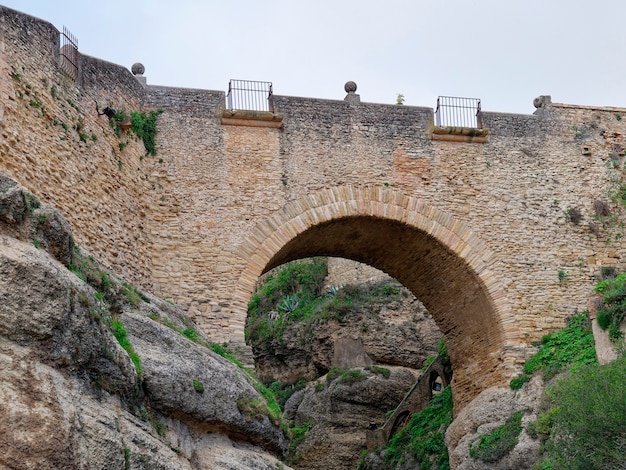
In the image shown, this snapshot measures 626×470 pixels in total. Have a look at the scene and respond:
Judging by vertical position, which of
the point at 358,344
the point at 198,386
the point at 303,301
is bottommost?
the point at 198,386

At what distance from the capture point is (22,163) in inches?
482

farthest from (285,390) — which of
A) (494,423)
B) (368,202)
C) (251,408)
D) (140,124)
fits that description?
(251,408)

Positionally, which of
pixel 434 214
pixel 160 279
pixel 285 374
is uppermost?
pixel 434 214

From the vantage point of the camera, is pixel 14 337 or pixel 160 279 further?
pixel 160 279

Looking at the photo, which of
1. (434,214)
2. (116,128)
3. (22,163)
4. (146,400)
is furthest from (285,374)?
(146,400)

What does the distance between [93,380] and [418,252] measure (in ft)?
33.6

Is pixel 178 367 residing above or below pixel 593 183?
below

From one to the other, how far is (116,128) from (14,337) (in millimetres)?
8517

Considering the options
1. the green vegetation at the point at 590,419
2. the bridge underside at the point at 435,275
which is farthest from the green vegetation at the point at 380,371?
the green vegetation at the point at 590,419

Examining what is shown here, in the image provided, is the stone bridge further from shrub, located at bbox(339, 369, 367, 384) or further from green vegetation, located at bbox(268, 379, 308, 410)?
green vegetation, located at bbox(268, 379, 308, 410)

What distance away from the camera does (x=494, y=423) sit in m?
16.2

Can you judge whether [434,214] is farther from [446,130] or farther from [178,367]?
[178,367]

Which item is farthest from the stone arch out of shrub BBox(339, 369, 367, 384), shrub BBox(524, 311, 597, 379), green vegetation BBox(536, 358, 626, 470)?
shrub BBox(339, 369, 367, 384)

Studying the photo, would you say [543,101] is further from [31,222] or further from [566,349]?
[31,222]
